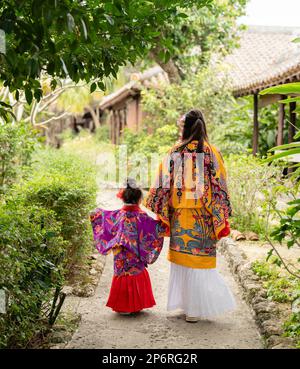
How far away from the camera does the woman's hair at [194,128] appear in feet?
14.8

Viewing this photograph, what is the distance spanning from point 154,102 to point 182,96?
81 centimetres

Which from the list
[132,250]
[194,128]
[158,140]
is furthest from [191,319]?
[158,140]

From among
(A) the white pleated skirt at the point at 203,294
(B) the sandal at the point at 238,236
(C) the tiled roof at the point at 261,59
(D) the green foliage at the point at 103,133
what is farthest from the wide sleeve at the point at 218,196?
(D) the green foliage at the point at 103,133

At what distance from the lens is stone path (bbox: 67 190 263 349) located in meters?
4.07

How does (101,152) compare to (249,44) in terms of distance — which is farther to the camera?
(249,44)

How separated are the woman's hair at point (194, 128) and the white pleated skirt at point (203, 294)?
1.06m

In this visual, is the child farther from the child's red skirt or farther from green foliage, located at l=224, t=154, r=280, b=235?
green foliage, located at l=224, t=154, r=280, b=235

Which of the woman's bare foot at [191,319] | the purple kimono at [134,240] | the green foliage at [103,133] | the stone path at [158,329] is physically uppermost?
the green foliage at [103,133]

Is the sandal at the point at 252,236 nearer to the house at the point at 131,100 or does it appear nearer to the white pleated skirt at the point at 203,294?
the white pleated skirt at the point at 203,294

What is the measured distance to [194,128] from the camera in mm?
4527

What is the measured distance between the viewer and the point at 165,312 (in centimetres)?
488

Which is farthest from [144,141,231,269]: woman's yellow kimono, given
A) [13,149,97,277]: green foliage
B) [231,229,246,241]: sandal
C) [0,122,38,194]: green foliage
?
[0,122,38,194]: green foliage
